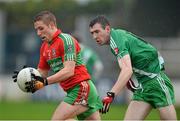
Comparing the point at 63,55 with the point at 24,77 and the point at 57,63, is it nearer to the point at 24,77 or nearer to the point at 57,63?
the point at 57,63

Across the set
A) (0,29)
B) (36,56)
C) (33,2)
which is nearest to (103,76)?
(36,56)

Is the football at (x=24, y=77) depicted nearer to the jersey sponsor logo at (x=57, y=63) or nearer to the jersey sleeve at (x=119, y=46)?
the jersey sponsor logo at (x=57, y=63)

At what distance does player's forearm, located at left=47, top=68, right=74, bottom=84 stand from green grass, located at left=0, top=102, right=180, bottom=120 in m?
8.18

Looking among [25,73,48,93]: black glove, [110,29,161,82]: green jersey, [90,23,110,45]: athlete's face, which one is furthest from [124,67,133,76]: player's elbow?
[25,73,48,93]: black glove

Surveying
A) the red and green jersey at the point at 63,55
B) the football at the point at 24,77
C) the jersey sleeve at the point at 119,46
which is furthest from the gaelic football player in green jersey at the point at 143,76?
the football at the point at 24,77

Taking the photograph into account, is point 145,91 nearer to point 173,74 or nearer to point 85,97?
point 85,97

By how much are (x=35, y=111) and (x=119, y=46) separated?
11600 millimetres

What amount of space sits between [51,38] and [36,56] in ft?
61.4

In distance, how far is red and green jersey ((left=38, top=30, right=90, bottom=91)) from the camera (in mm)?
11844

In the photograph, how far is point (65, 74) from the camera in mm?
11703

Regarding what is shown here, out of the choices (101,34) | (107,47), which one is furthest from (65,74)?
(107,47)

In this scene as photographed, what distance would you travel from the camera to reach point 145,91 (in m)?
11.8

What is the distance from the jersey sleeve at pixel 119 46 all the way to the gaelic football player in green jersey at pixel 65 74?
88 centimetres

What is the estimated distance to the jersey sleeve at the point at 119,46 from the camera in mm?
11023
